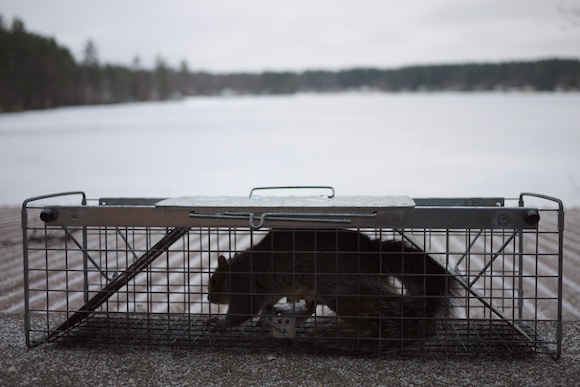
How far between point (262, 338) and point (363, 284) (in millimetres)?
533

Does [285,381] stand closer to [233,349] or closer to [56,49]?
[233,349]

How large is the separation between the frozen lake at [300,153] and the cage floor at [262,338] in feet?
16.2

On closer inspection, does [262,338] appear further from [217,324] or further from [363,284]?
[363,284]

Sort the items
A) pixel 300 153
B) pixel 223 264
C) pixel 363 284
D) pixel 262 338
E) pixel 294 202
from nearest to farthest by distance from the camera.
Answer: pixel 294 202 → pixel 363 284 → pixel 262 338 → pixel 223 264 → pixel 300 153

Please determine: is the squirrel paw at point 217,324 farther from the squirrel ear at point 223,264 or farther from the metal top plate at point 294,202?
the metal top plate at point 294,202

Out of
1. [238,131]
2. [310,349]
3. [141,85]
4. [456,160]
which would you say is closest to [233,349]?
[310,349]

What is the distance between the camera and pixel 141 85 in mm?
18781

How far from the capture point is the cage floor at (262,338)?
2652 mm

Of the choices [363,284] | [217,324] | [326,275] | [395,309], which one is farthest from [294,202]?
[217,324]

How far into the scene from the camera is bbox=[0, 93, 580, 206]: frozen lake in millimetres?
8906

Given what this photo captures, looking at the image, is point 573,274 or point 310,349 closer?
point 310,349

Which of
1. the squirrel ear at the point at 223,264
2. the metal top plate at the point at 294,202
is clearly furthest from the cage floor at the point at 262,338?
the metal top plate at the point at 294,202

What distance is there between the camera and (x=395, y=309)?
266 centimetres

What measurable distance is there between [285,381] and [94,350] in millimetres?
876
